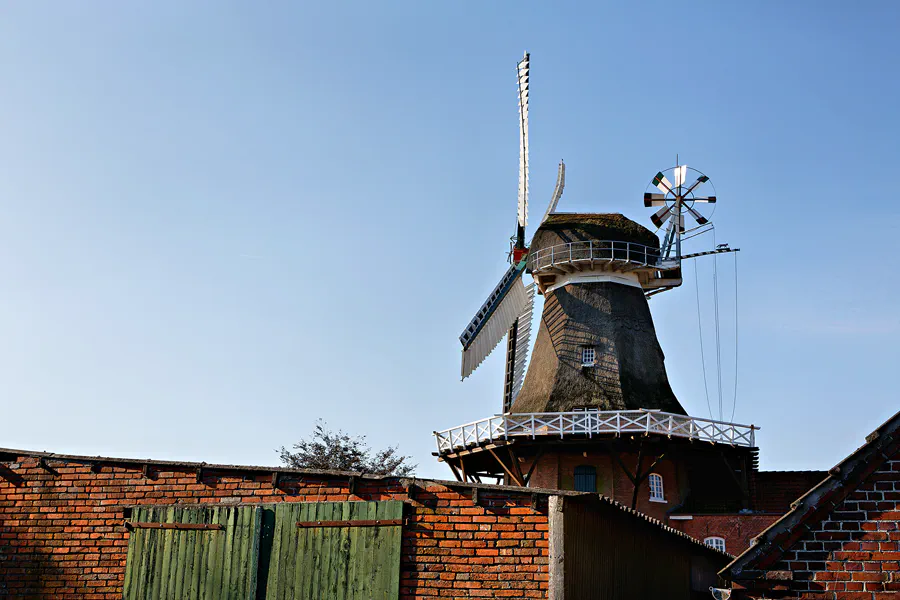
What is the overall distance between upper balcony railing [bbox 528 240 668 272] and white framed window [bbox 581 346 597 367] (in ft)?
8.88

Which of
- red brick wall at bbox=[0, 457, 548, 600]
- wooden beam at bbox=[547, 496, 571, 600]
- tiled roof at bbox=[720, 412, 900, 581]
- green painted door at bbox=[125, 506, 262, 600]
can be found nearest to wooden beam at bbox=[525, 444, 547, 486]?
red brick wall at bbox=[0, 457, 548, 600]

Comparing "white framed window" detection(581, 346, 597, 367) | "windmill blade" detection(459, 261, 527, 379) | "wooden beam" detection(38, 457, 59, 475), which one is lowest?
"wooden beam" detection(38, 457, 59, 475)

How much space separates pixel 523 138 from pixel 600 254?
592cm

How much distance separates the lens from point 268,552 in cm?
1305

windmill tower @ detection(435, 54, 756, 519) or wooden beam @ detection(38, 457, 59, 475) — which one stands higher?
windmill tower @ detection(435, 54, 756, 519)

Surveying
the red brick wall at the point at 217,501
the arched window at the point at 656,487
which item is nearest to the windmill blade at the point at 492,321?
the arched window at the point at 656,487

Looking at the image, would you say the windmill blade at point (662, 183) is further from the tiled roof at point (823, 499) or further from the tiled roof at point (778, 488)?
the tiled roof at point (823, 499)

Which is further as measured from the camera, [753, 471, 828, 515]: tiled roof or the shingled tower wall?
[753, 471, 828, 515]: tiled roof

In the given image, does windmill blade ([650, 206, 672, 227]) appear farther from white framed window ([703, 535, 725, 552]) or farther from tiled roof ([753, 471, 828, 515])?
white framed window ([703, 535, 725, 552])

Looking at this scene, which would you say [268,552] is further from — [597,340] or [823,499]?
[597,340]

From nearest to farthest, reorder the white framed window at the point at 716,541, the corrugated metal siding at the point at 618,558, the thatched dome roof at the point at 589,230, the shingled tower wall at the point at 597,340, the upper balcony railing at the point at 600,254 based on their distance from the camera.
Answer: the corrugated metal siding at the point at 618,558
the white framed window at the point at 716,541
the shingled tower wall at the point at 597,340
the upper balcony railing at the point at 600,254
the thatched dome roof at the point at 589,230

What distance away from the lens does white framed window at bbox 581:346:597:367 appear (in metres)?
30.2

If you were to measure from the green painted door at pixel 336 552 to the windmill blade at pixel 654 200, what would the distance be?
22.8 metres

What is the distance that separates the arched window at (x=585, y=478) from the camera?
2836 cm
